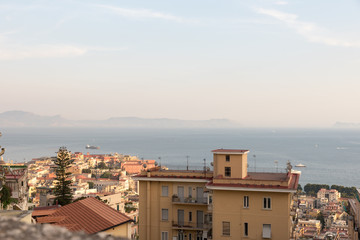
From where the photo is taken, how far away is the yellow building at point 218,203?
23203 mm

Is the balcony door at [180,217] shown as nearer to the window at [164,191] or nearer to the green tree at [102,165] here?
the window at [164,191]

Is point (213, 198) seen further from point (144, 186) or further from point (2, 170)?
point (2, 170)

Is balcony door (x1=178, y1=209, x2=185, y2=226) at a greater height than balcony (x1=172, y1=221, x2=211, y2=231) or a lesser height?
greater

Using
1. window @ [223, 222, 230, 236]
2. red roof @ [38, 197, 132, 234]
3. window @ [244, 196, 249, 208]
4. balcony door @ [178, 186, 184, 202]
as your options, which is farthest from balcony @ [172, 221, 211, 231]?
red roof @ [38, 197, 132, 234]

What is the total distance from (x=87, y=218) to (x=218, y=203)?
33.4 feet

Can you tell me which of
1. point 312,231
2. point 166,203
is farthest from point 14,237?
point 312,231

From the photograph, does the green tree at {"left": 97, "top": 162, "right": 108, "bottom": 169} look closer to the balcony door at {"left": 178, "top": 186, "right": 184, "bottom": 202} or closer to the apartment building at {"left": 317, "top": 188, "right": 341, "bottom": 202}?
the apartment building at {"left": 317, "top": 188, "right": 341, "bottom": 202}

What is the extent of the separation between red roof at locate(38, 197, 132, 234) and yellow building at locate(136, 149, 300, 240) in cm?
868

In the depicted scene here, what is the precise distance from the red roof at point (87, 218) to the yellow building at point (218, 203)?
28.5 feet

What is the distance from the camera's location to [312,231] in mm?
91438

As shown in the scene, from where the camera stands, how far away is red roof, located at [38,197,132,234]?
14.9 metres

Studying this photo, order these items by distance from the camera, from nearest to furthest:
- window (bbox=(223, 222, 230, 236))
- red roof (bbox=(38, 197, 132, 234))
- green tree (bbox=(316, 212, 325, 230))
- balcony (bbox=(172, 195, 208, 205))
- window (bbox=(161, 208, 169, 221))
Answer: red roof (bbox=(38, 197, 132, 234)), window (bbox=(223, 222, 230, 236)), balcony (bbox=(172, 195, 208, 205)), window (bbox=(161, 208, 169, 221)), green tree (bbox=(316, 212, 325, 230))

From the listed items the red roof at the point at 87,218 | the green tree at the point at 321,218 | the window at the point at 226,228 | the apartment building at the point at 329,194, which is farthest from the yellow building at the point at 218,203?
the apartment building at the point at 329,194

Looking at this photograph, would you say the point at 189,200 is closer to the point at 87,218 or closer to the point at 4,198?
the point at 87,218
